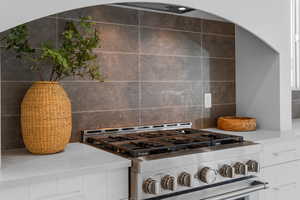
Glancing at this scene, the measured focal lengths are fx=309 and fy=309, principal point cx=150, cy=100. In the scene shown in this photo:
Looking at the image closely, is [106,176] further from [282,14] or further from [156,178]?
[282,14]

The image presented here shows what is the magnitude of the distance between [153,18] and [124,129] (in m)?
0.78

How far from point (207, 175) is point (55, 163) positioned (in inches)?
28.2

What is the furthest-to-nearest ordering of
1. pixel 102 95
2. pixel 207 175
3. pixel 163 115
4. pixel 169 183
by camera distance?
pixel 163 115 → pixel 102 95 → pixel 207 175 → pixel 169 183

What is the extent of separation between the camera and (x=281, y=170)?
196 centimetres

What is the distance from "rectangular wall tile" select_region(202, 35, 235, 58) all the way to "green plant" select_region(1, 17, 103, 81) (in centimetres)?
91

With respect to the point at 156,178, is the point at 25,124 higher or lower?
higher

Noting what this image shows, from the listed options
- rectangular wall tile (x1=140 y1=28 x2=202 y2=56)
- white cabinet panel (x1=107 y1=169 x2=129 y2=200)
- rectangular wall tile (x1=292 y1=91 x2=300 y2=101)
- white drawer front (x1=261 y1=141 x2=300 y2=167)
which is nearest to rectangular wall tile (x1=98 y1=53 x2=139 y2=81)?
rectangular wall tile (x1=140 y1=28 x2=202 y2=56)

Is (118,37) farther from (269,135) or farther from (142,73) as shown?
(269,135)

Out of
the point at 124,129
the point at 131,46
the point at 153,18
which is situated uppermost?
the point at 153,18

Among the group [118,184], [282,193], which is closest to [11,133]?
[118,184]

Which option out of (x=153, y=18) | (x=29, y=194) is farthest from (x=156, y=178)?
(x=153, y=18)

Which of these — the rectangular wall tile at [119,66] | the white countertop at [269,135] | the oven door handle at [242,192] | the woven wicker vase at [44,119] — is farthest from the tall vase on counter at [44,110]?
the white countertop at [269,135]

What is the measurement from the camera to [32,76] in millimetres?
1696

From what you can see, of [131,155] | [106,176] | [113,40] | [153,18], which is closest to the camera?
[106,176]
